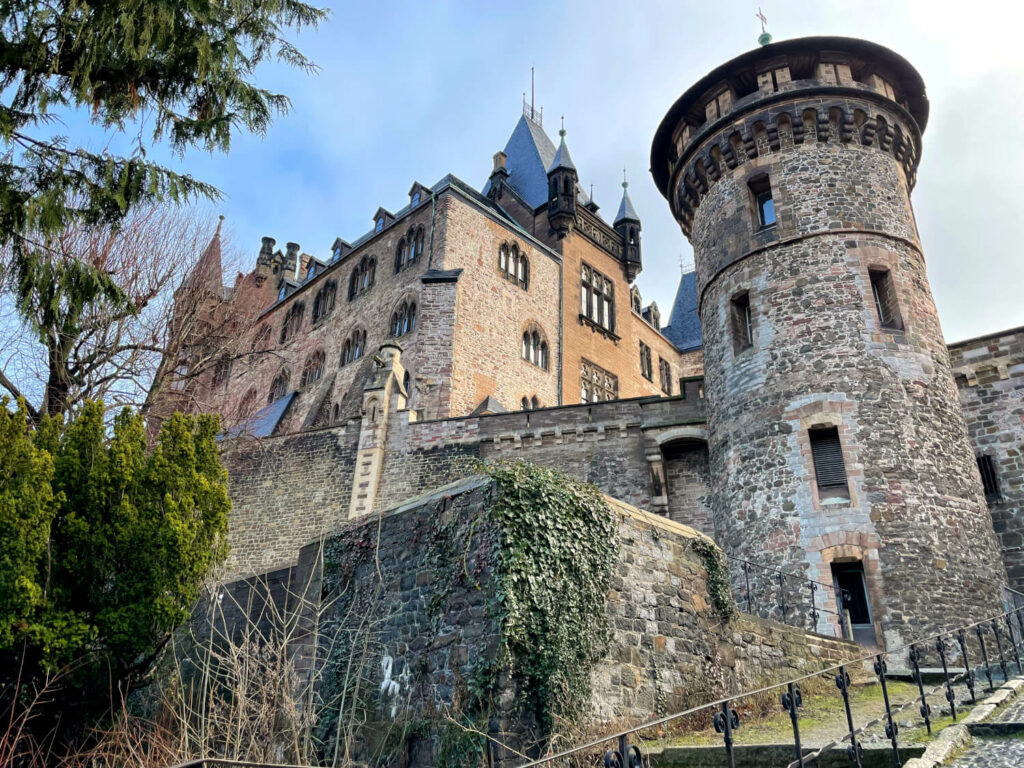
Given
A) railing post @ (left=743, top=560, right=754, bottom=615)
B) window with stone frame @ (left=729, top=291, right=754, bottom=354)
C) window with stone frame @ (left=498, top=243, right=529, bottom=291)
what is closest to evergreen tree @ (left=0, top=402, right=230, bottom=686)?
railing post @ (left=743, top=560, right=754, bottom=615)

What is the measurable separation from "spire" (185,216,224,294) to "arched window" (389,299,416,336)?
25.6ft

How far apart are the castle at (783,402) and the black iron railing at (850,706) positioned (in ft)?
2.26

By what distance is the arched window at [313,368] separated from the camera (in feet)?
101

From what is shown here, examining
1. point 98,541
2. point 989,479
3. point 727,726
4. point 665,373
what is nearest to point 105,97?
point 98,541

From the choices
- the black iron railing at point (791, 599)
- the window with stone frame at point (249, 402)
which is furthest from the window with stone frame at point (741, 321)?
the window with stone frame at point (249, 402)

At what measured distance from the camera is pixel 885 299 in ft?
44.5

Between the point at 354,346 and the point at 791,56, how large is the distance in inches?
737

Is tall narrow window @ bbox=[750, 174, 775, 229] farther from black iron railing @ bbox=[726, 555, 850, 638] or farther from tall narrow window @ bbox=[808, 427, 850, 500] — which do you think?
black iron railing @ bbox=[726, 555, 850, 638]

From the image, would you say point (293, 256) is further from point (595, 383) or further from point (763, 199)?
point (763, 199)

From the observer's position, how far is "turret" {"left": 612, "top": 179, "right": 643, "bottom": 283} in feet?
109

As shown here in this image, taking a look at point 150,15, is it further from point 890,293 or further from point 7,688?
point 890,293

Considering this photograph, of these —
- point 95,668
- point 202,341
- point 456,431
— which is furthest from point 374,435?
point 95,668

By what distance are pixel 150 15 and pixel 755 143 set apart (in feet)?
37.3

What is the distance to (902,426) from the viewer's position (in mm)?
12141
